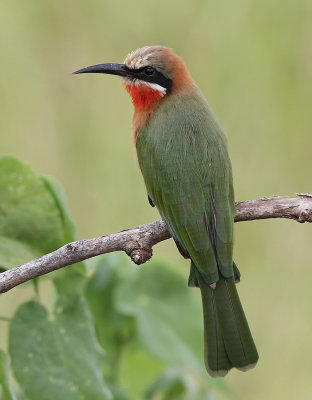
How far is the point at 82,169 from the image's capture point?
4.50 m

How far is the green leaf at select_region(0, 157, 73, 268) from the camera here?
198 centimetres

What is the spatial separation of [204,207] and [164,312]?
311 mm

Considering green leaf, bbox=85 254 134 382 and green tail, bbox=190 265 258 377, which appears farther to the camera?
green tail, bbox=190 265 258 377

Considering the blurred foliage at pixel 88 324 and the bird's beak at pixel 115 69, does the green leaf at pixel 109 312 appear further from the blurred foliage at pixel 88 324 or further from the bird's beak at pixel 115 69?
the bird's beak at pixel 115 69

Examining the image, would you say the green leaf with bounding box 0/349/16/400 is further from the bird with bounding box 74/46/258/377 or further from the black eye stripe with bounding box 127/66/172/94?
the black eye stripe with bounding box 127/66/172/94

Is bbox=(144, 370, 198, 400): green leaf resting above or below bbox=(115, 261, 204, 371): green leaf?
below

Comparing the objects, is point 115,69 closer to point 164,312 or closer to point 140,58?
point 140,58

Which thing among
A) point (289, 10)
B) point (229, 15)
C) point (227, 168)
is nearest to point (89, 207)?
point (229, 15)

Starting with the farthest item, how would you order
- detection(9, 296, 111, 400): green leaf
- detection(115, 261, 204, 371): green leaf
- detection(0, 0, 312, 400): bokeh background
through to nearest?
detection(0, 0, 312, 400): bokeh background, detection(115, 261, 204, 371): green leaf, detection(9, 296, 111, 400): green leaf

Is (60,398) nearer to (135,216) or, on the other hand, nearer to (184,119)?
(184,119)

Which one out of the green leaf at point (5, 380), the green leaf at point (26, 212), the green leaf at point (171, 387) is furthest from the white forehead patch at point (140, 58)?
the green leaf at point (5, 380)

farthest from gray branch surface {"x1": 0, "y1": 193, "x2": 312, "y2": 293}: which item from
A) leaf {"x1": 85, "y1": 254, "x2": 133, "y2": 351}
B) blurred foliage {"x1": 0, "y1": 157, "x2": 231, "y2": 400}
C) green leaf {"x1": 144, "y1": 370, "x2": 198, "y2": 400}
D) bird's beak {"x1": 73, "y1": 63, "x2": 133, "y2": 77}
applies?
bird's beak {"x1": 73, "y1": 63, "x2": 133, "y2": 77}

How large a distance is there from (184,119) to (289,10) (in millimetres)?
2299

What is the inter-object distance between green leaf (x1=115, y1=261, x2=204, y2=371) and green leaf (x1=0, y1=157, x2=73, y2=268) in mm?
291
